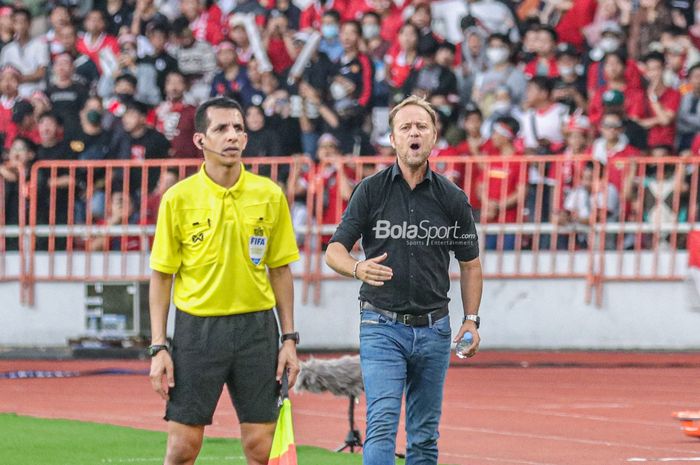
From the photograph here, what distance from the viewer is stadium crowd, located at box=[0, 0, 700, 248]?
60.0 feet

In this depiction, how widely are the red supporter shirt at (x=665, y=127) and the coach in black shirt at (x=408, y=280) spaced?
1056 cm

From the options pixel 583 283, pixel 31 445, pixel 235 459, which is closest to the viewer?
pixel 235 459

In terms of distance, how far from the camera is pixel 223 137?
25.3 feet

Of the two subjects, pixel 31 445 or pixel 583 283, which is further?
pixel 583 283

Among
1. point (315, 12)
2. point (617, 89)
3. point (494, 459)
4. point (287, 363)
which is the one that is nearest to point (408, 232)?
point (287, 363)

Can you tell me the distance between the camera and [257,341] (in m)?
7.75

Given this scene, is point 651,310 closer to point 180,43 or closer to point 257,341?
point 180,43

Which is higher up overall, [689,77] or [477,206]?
[689,77]

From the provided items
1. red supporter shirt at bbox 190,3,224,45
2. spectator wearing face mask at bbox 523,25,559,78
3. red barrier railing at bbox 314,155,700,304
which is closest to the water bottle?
red barrier railing at bbox 314,155,700,304

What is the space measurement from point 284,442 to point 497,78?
40.2 ft

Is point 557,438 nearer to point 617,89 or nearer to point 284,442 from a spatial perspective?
point 284,442

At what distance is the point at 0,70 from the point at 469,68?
20.5 feet

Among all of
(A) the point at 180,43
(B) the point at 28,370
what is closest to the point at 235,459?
(B) the point at 28,370

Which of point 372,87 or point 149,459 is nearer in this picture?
point 149,459
